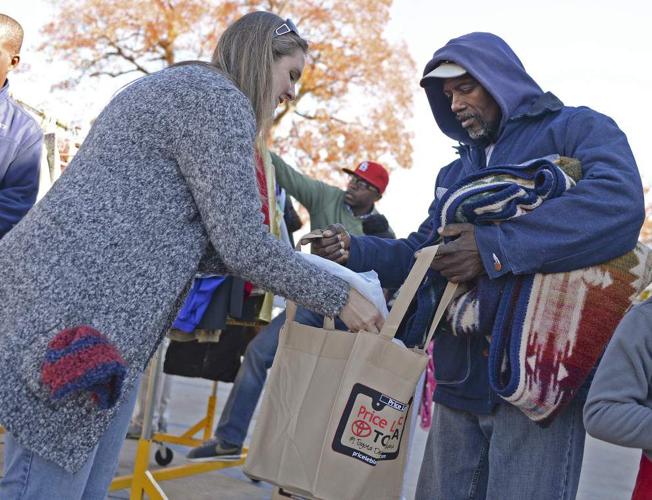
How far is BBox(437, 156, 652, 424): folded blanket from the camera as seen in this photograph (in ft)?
7.18

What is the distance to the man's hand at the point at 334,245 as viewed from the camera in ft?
9.01

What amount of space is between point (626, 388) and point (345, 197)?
168 inches

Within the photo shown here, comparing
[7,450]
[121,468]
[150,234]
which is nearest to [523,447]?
[150,234]

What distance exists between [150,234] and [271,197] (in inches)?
106

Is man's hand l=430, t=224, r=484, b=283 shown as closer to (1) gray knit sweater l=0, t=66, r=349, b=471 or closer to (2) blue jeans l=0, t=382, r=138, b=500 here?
(1) gray knit sweater l=0, t=66, r=349, b=471

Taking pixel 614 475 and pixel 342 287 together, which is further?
pixel 614 475

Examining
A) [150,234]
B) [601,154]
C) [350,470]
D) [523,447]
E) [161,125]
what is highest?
[601,154]

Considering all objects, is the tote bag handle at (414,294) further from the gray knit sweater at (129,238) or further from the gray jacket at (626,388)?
the gray jacket at (626,388)

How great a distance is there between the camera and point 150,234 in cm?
206

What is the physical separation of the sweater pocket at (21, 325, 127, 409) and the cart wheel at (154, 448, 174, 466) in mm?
3866

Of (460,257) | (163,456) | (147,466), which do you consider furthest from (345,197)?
(460,257)

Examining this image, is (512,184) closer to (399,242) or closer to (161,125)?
(399,242)

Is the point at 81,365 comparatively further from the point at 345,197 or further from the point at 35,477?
the point at 345,197

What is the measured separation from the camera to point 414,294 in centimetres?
234
